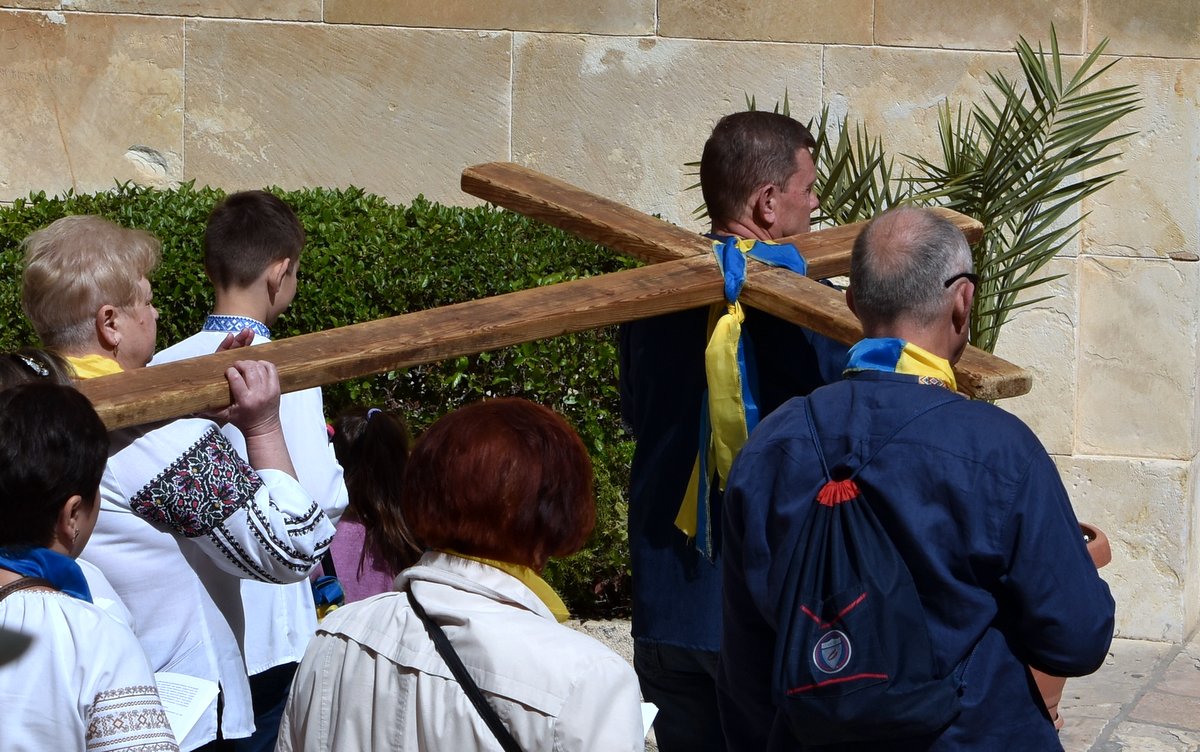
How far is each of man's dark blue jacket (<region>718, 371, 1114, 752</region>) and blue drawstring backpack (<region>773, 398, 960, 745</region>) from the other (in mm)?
43

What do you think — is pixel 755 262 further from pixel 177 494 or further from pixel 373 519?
pixel 177 494

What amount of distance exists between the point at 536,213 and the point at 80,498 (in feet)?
5.78

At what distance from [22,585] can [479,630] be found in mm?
698

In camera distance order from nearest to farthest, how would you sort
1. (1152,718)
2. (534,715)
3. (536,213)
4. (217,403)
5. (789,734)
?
(534,715) < (789,734) < (217,403) < (536,213) < (1152,718)

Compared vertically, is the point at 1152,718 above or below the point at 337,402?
below

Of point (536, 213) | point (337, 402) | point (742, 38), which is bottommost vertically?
point (337, 402)

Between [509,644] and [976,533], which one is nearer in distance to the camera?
[509,644]

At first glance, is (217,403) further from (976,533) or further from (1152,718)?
(1152,718)

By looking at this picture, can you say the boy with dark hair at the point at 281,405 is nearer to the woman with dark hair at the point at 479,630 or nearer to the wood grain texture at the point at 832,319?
the woman with dark hair at the point at 479,630

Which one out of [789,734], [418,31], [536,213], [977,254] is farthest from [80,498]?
[418,31]

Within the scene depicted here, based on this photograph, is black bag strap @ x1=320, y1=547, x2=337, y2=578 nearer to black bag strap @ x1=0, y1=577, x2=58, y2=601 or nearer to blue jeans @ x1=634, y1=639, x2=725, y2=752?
blue jeans @ x1=634, y1=639, x2=725, y2=752

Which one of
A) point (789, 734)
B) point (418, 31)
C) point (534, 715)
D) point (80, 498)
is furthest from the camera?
point (418, 31)

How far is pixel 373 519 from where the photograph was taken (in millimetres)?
3691

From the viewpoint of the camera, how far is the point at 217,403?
8.27 ft
